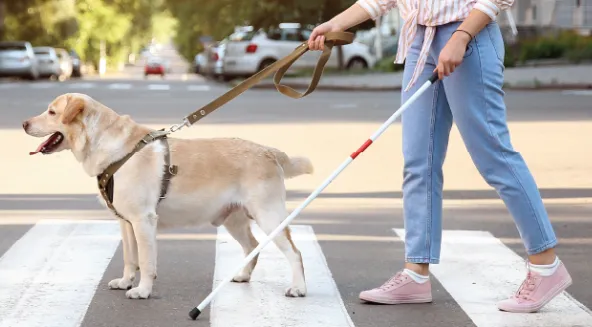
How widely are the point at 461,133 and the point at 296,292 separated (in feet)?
3.74

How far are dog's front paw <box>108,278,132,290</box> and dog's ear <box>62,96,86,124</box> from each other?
86cm

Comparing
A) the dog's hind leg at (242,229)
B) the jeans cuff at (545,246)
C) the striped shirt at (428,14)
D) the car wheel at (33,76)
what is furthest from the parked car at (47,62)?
the jeans cuff at (545,246)

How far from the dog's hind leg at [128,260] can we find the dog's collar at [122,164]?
0.55ft

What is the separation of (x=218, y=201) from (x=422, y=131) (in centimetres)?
111

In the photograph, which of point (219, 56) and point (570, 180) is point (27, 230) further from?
point (219, 56)

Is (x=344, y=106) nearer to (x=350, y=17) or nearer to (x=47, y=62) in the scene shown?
(x=350, y=17)

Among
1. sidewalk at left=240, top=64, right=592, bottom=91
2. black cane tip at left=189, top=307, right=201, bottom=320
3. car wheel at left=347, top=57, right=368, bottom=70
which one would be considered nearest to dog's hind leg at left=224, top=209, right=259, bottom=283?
black cane tip at left=189, top=307, right=201, bottom=320

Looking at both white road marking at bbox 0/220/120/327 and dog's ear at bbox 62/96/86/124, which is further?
dog's ear at bbox 62/96/86/124

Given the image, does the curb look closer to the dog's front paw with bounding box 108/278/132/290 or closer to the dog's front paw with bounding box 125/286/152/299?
the dog's front paw with bounding box 108/278/132/290

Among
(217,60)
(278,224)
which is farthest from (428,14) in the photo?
(217,60)

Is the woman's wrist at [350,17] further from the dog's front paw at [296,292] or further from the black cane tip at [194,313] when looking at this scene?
the black cane tip at [194,313]

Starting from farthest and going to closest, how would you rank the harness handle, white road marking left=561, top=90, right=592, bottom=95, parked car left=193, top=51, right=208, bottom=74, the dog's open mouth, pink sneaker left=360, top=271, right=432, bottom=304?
parked car left=193, top=51, right=208, bottom=74, white road marking left=561, top=90, right=592, bottom=95, the dog's open mouth, the harness handle, pink sneaker left=360, top=271, right=432, bottom=304

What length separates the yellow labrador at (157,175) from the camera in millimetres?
6359

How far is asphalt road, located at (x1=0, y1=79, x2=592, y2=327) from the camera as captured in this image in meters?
5.92
